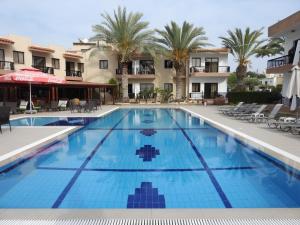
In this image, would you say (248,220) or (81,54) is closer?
(248,220)

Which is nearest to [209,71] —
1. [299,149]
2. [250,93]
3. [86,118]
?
[250,93]

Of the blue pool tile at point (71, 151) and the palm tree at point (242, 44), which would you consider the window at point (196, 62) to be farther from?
the blue pool tile at point (71, 151)

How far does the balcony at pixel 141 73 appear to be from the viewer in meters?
36.7

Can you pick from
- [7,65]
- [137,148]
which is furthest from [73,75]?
[137,148]

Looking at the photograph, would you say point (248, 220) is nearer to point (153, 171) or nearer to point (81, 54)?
point (153, 171)

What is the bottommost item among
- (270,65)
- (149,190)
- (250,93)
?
(149,190)

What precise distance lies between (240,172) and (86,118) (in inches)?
468

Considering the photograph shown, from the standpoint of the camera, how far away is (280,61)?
71.1 feet

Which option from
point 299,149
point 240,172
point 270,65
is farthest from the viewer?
point 270,65

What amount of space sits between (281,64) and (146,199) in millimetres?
19836

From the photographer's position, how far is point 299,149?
7871 millimetres

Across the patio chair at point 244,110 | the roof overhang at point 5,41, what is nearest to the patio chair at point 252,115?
the patio chair at point 244,110

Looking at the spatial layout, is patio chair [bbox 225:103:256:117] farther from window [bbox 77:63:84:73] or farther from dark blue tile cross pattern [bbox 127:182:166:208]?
window [bbox 77:63:84:73]

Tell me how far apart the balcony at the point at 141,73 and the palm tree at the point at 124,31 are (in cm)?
457
